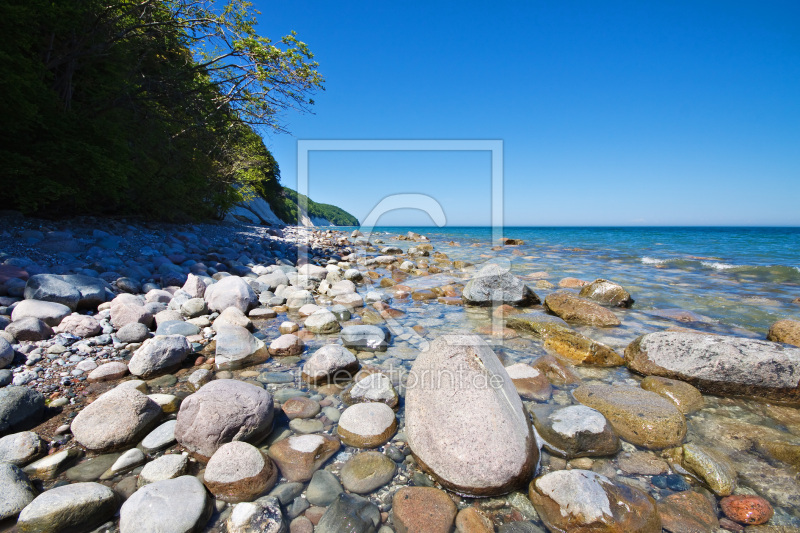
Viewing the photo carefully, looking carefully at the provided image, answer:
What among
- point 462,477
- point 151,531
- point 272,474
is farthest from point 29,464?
point 462,477

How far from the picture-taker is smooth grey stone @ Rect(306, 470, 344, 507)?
6.77 ft

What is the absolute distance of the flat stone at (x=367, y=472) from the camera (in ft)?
7.16

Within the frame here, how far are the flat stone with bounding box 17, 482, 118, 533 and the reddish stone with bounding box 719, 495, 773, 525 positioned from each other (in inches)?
144


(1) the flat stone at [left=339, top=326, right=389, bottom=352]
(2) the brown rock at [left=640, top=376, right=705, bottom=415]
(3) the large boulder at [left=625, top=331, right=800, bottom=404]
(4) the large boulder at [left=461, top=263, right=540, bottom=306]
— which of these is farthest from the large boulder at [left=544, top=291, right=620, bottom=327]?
(1) the flat stone at [left=339, top=326, right=389, bottom=352]

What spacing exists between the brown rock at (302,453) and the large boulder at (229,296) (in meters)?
3.55

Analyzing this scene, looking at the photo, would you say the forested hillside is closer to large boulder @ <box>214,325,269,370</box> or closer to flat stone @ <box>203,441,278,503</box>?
large boulder @ <box>214,325,269,370</box>

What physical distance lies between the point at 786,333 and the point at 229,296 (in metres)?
8.24

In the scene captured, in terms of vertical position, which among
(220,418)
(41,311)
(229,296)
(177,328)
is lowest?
(220,418)

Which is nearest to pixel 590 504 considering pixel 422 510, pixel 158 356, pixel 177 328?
pixel 422 510

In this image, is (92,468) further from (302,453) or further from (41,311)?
(41,311)

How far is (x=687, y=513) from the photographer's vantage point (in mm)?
1993

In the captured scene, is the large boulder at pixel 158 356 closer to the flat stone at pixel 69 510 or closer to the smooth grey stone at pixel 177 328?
the smooth grey stone at pixel 177 328

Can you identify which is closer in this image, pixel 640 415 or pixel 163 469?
pixel 163 469

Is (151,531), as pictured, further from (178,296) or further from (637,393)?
(178,296)
